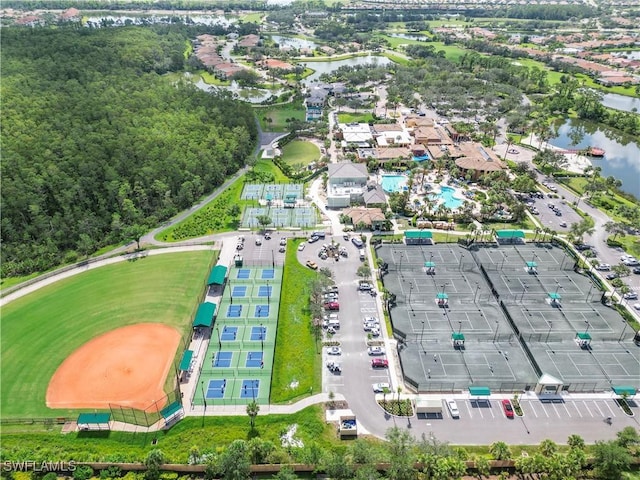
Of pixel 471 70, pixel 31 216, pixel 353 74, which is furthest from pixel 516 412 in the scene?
pixel 471 70

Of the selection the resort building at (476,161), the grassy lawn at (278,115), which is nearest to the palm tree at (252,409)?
the resort building at (476,161)

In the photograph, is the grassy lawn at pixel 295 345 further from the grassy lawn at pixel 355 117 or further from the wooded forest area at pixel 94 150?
the grassy lawn at pixel 355 117

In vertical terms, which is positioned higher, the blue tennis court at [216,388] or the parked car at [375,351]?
the parked car at [375,351]

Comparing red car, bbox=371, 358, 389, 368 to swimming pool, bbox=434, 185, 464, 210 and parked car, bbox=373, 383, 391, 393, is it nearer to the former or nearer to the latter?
parked car, bbox=373, 383, 391, 393

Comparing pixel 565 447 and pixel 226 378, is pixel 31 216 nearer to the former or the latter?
pixel 226 378

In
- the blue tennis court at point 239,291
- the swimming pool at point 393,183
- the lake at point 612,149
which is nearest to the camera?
the blue tennis court at point 239,291
